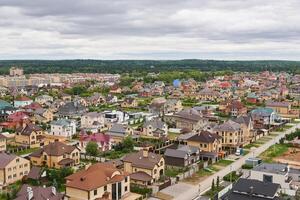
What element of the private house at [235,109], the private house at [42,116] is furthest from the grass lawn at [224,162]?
the private house at [42,116]

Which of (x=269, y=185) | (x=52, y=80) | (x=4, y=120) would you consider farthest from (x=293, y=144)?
(x=52, y=80)

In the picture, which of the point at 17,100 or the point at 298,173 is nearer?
the point at 298,173

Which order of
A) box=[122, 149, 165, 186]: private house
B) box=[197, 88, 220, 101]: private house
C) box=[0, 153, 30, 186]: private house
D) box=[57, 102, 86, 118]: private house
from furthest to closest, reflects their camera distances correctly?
box=[197, 88, 220, 101]: private house < box=[57, 102, 86, 118]: private house < box=[122, 149, 165, 186]: private house < box=[0, 153, 30, 186]: private house

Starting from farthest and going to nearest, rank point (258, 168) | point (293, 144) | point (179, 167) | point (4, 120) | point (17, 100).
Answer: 1. point (17, 100)
2. point (4, 120)
3. point (293, 144)
4. point (179, 167)
5. point (258, 168)

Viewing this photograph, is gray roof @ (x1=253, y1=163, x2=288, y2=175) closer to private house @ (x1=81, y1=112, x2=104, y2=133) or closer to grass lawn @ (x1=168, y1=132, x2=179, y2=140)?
grass lawn @ (x1=168, y1=132, x2=179, y2=140)

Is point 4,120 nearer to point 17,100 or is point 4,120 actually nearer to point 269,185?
point 17,100

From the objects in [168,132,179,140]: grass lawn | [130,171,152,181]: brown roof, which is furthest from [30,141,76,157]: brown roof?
[168,132,179,140]: grass lawn
